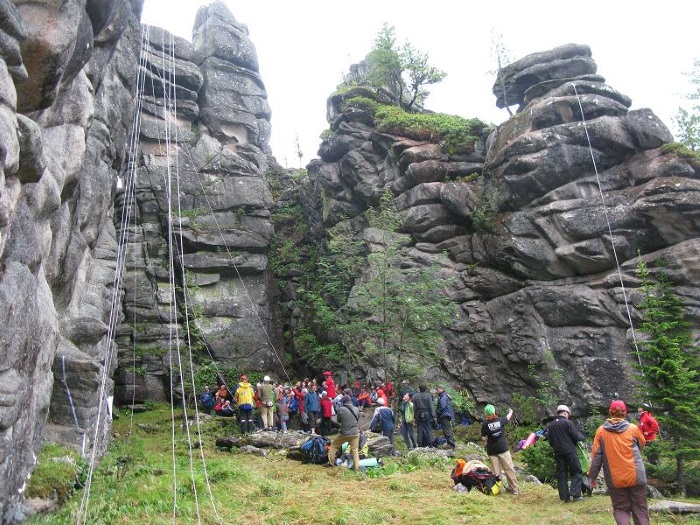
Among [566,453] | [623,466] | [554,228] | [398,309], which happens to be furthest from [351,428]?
[554,228]

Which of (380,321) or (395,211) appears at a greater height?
(395,211)

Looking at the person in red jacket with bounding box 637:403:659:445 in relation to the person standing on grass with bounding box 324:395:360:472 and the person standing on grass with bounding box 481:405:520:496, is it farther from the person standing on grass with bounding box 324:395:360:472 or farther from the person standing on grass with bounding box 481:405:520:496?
the person standing on grass with bounding box 324:395:360:472

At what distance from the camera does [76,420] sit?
13914mm

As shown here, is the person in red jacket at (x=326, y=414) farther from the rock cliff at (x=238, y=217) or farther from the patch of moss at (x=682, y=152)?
the patch of moss at (x=682, y=152)

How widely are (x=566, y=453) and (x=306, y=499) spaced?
15.3ft

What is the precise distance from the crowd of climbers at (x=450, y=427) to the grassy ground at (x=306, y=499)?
676mm

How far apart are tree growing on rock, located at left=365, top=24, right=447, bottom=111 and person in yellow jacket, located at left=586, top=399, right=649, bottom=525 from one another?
27.7m

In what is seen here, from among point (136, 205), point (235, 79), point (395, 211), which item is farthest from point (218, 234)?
point (235, 79)

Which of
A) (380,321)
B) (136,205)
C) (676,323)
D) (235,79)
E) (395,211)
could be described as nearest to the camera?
(676,323)

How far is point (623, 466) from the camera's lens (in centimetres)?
715

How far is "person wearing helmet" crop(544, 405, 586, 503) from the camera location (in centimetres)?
973

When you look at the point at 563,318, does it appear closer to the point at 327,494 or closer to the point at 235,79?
the point at 327,494

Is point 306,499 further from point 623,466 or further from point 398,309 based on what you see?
point 398,309

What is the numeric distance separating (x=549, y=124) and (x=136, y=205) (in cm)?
2029
